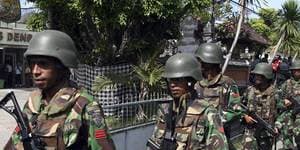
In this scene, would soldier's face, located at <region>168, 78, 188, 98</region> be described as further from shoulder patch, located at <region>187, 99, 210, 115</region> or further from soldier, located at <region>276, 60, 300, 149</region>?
soldier, located at <region>276, 60, 300, 149</region>

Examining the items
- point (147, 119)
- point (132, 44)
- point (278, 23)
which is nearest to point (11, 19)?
point (278, 23)

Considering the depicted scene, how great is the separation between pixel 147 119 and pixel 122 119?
0.48m

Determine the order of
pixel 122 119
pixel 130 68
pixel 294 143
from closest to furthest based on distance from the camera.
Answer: pixel 122 119, pixel 294 143, pixel 130 68

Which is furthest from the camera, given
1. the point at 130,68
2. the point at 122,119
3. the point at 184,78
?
the point at 130,68

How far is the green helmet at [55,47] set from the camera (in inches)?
104

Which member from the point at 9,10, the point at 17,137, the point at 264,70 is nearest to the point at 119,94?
Result: the point at 264,70

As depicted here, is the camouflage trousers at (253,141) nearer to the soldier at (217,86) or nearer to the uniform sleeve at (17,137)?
the soldier at (217,86)

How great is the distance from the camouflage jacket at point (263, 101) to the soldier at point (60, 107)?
4.15 m

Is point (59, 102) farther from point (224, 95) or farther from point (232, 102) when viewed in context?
point (232, 102)

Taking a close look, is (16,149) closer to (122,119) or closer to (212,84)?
(212,84)

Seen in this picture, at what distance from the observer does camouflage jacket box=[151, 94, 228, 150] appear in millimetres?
3336

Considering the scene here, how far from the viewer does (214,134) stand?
3.35m

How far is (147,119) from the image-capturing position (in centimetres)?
721

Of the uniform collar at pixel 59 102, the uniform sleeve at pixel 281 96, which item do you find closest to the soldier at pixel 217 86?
the uniform sleeve at pixel 281 96
